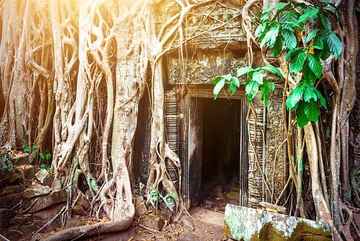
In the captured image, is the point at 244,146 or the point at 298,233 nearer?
the point at 298,233

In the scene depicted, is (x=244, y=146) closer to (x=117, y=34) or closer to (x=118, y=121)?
(x=118, y=121)

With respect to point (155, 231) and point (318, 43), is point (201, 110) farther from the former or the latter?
point (318, 43)

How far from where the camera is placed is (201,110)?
4227mm

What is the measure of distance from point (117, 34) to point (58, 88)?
0.99 meters

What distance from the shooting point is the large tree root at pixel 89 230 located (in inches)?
117

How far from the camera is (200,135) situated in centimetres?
425

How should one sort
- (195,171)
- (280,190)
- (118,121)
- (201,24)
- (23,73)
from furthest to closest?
(23,73)
(195,171)
(118,121)
(201,24)
(280,190)

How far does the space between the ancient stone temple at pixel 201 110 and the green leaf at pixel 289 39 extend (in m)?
0.87

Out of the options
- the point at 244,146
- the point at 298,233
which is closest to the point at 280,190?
the point at 244,146

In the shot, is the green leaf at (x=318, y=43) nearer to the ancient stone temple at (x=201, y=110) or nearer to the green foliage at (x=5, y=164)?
the ancient stone temple at (x=201, y=110)

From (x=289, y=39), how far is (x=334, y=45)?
1.00 ft

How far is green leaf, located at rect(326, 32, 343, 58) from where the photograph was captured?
2385 millimetres

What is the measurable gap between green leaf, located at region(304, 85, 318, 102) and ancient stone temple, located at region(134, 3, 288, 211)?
0.83 meters

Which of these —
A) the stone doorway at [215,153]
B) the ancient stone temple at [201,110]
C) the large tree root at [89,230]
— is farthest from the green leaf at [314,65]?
the large tree root at [89,230]
